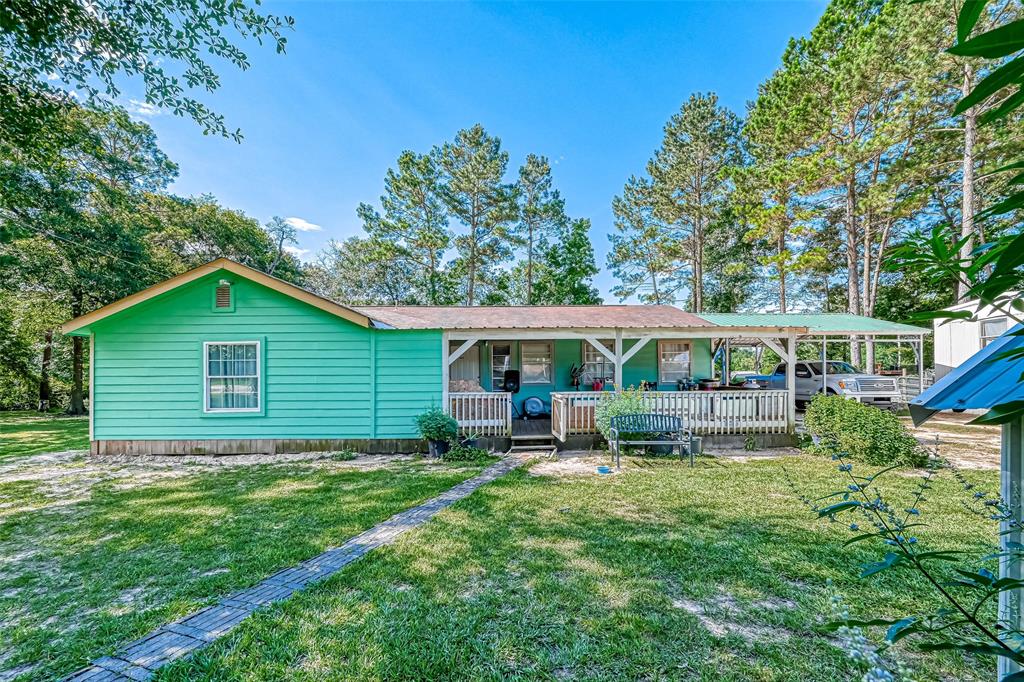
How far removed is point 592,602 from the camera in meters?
3.92

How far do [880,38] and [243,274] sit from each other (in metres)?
19.4

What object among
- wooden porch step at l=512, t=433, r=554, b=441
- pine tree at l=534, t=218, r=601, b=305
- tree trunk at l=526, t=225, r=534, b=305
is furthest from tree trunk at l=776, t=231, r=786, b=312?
wooden porch step at l=512, t=433, r=554, b=441

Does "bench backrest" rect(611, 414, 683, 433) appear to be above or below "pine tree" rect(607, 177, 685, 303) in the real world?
below

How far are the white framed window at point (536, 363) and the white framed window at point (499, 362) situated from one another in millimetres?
375

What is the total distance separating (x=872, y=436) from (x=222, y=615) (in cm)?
982

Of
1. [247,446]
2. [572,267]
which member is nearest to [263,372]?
[247,446]

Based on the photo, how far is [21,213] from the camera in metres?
13.8

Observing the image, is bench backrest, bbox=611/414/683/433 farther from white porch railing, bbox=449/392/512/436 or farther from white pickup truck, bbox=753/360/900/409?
white pickup truck, bbox=753/360/900/409

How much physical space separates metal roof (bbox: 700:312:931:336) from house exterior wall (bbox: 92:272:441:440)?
10.3m

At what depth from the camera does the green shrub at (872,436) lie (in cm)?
782

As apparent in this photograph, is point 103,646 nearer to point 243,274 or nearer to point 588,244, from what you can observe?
point 243,274

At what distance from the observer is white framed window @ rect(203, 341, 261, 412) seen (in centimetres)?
945

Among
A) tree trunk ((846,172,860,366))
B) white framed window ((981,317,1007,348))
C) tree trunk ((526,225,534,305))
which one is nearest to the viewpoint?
white framed window ((981,317,1007,348))

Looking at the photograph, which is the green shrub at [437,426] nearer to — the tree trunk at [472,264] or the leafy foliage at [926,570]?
the leafy foliage at [926,570]
